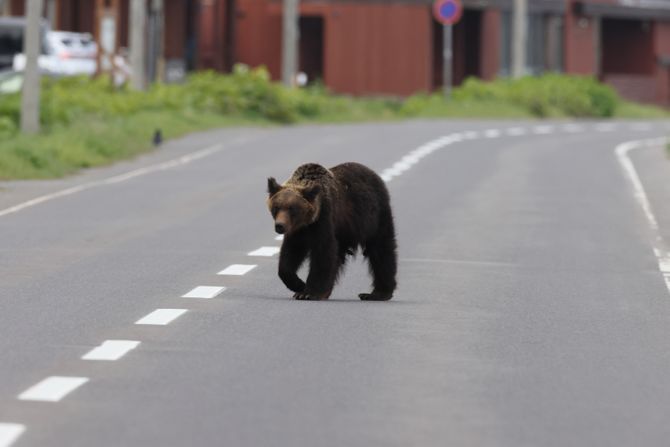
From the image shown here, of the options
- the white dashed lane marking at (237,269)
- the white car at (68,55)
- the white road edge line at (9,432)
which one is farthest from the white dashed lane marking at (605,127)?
the white road edge line at (9,432)

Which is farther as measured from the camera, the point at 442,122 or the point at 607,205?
the point at 442,122

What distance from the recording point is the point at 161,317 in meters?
13.0

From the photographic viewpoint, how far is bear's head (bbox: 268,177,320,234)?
A: 1301 centimetres

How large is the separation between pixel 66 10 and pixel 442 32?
13983 millimetres

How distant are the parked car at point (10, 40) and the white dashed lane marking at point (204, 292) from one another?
42.6 metres

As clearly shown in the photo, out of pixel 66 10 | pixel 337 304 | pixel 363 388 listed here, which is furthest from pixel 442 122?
pixel 363 388

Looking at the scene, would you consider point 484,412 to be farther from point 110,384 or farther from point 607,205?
point 607,205

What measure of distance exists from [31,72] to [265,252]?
54.4 ft

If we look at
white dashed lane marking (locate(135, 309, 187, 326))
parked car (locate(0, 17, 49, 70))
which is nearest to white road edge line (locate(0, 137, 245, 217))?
white dashed lane marking (locate(135, 309, 187, 326))

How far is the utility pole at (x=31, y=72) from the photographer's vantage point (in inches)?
1335

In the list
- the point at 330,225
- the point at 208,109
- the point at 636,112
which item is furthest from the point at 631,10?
the point at 330,225

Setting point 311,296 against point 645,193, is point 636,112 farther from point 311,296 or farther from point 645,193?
point 311,296

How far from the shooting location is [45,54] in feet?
189

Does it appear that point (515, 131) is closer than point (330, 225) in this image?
No
